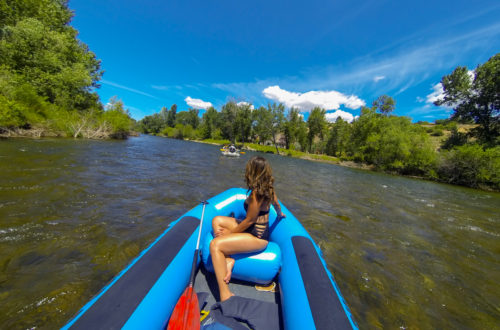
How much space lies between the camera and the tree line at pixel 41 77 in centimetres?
1263

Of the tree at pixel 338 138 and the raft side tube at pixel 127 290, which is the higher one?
the tree at pixel 338 138

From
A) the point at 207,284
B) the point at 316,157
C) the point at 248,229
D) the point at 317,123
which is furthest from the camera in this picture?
the point at 317,123

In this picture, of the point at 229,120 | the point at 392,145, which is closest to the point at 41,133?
the point at 392,145

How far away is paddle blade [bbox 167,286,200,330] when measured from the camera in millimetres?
1388

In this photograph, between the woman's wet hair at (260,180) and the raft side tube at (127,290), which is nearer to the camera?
the raft side tube at (127,290)

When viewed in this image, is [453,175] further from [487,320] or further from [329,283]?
[329,283]

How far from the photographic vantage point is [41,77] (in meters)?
16.0

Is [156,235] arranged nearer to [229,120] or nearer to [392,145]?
[392,145]

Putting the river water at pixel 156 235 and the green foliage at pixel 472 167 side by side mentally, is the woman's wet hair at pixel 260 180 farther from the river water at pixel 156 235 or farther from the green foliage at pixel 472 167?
the green foliage at pixel 472 167

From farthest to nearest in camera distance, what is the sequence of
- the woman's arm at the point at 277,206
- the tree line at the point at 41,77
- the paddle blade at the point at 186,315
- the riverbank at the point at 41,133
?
the tree line at the point at 41,77 → the riverbank at the point at 41,133 → the woman's arm at the point at 277,206 → the paddle blade at the point at 186,315

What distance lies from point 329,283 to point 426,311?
175 centimetres

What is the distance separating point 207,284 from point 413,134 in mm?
32802

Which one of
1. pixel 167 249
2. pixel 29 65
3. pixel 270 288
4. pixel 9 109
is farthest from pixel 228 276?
pixel 29 65

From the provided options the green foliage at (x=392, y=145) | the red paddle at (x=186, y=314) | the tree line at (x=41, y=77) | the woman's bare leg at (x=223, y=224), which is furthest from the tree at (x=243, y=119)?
the red paddle at (x=186, y=314)
